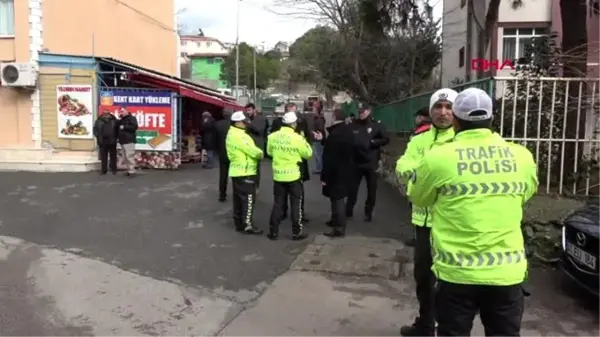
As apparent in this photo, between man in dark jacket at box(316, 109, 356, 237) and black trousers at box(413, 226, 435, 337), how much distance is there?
3.45 meters

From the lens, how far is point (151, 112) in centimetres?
1501

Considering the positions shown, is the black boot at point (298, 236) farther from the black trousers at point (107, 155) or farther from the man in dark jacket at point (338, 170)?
the black trousers at point (107, 155)

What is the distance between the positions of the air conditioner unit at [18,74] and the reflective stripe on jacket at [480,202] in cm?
1418

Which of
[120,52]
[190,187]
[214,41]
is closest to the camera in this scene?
[190,187]

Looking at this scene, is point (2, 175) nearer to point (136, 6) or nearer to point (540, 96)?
point (136, 6)

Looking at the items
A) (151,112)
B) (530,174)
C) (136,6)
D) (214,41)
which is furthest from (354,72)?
(214,41)

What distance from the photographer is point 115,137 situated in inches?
545

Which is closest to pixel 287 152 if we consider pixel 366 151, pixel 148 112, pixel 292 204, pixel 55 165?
pixel 292 204

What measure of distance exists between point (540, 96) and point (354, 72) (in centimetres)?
1811

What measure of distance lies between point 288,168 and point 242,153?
754 mm

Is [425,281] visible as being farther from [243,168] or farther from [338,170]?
[243,168]

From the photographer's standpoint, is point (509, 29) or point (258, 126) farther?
point (509, 29)

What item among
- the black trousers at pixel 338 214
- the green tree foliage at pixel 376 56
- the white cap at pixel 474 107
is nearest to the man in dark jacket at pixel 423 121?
the white cap at pixel 474 107

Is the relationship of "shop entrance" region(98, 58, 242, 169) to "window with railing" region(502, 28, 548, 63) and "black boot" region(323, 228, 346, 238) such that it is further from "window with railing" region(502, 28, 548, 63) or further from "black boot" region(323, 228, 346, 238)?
"window with railing" region(502, 28, 548, 63)
